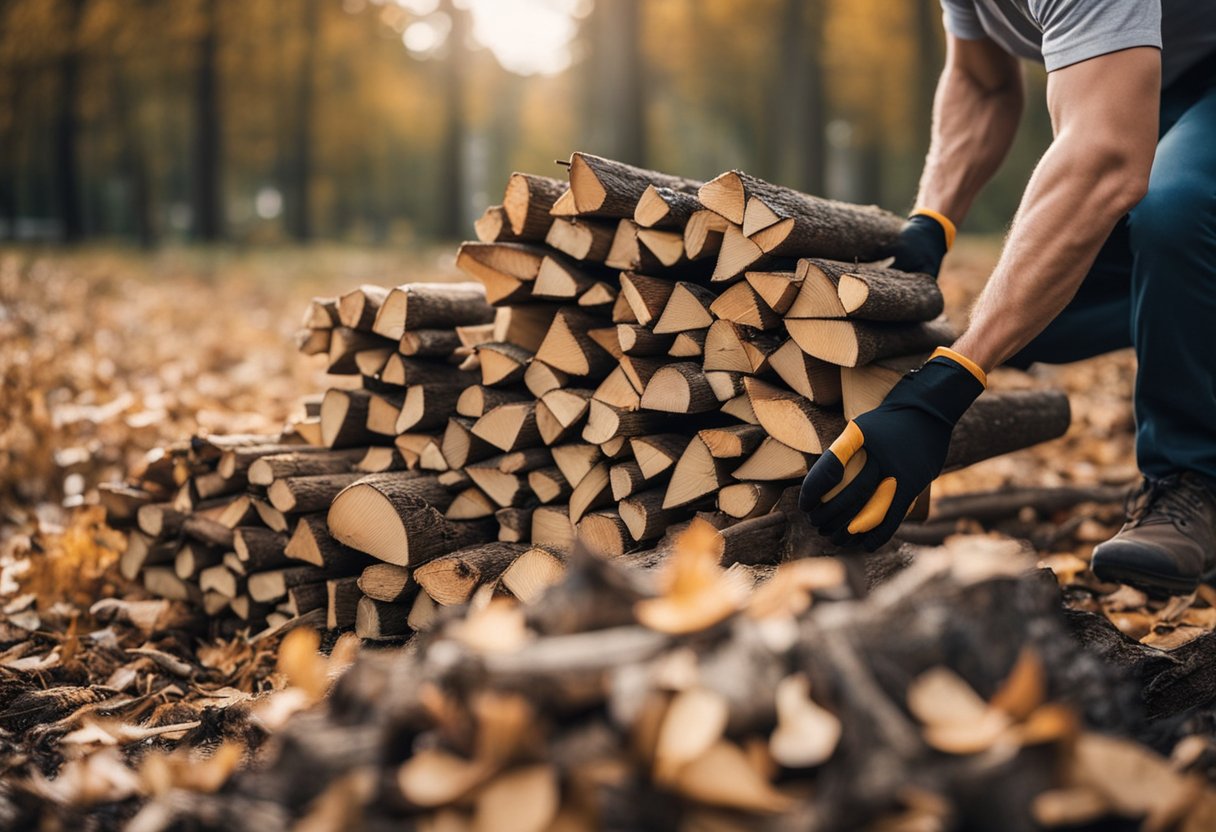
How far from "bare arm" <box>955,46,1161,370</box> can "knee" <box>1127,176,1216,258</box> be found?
16.7 inches

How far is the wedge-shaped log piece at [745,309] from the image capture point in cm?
209

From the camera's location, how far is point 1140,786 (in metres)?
1.05

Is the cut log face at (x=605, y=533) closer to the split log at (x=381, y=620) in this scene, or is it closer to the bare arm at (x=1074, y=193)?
the split log at (x=381, y=620)

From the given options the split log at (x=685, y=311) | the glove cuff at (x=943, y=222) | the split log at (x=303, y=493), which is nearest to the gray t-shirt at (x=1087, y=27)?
the glove cuff at (x=943, y=222)

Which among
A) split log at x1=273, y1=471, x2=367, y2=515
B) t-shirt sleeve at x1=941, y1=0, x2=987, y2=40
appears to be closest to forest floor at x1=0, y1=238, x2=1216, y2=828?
split log at x1=273, y1=471, x2=367, y2=515

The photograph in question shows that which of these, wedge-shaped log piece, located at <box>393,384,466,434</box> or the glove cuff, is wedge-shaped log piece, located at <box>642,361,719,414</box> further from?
the glove cuff

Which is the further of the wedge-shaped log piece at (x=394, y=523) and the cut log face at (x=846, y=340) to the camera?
the wedge-shaped log piece at (x=394, y=523)

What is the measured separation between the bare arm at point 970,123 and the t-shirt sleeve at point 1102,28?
804 mm

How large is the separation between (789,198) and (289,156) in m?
19.8

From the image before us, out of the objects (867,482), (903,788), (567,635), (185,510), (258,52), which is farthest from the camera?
(258,52)

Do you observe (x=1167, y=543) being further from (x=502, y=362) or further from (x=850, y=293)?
(x=502, y=362)

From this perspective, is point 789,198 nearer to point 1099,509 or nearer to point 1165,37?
point 1165,37

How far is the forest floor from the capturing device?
1.81m

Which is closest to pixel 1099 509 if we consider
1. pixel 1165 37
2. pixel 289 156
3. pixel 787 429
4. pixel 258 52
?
pixel 1165 37
